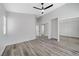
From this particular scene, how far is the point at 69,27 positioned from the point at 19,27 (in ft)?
12.1

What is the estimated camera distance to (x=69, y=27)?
4.91 m

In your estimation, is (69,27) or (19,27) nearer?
(69,27)

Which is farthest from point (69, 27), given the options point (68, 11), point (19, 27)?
point (19, 27)

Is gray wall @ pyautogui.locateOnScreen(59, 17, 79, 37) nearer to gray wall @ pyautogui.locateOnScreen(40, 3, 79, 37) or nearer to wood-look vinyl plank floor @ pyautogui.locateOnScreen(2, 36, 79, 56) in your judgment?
gray wall @ pyautogui.locateOnScreen(40, 3, 79, 37)

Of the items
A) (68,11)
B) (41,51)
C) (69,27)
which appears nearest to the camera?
(41,51)

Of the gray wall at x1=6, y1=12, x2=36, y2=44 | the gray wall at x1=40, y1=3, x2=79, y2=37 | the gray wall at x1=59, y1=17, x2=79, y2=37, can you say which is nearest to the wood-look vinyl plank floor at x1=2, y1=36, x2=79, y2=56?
the gray wall at x1=6, y1=12, x2=36, y2=44

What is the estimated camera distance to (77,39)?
15.0 feet

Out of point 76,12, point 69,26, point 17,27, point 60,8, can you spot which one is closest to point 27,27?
point 17,27

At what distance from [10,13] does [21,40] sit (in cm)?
209

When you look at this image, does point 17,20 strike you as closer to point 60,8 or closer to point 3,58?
point 60,8

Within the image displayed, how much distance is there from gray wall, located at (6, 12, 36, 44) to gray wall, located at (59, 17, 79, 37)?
239 centimetres

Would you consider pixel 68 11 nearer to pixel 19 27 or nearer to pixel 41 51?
pixel 41 51

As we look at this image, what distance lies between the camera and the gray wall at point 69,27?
435 cm

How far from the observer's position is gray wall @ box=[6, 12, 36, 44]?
457cm
